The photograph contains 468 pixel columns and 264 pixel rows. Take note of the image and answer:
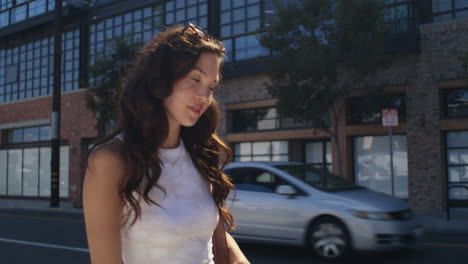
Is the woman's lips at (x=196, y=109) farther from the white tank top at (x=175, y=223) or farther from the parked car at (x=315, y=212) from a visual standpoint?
the parked car at (x=315, y=212)

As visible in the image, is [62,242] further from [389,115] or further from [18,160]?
[18,160]

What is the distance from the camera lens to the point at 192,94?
6.14ft

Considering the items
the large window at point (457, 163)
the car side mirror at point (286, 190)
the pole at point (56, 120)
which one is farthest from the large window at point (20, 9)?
the car side mirror at point (286, 190)

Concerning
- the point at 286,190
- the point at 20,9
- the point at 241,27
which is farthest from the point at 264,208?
the point at 20,9

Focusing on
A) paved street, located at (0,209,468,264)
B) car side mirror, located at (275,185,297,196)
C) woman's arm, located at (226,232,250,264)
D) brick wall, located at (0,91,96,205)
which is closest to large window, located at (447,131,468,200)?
paved street, located at (0,209,468,264)

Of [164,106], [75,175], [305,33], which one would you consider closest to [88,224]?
[164,106]

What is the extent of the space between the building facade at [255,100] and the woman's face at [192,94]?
40.1 ft

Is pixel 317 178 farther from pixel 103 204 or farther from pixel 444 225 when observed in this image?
pixel 103 204

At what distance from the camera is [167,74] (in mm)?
1831

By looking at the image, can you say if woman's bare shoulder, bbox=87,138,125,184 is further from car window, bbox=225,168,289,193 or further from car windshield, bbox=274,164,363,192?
car window, bbox=225,168,289,193

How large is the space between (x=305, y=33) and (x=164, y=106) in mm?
14615

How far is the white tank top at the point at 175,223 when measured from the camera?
1.74 m

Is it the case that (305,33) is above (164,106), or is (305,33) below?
above

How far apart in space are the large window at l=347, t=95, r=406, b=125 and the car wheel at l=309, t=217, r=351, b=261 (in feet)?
29.7
